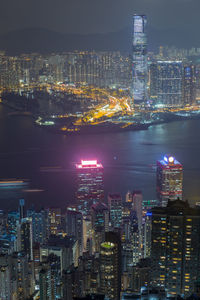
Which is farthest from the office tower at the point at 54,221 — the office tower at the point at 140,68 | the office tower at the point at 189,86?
the office tower at the point at 189,86

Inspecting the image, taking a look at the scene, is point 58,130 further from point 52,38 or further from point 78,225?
point 78,225

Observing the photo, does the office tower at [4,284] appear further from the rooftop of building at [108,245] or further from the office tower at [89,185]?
the office tower at [89,185]

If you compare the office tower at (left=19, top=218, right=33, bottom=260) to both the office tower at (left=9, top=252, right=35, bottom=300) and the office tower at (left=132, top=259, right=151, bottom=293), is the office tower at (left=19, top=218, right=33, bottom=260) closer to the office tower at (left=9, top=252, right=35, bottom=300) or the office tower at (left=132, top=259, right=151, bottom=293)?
the office tower at (left=9, top=252, right=35, bottom=300)

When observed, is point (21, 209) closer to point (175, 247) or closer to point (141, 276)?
point (141, 276)

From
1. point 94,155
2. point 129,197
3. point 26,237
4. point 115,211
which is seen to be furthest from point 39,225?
point 94,155

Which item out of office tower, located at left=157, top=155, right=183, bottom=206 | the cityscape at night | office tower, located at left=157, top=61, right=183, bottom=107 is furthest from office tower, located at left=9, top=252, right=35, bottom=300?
office tower, located at left=157, top=61, right=183, bottom=107

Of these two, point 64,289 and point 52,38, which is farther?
point 52,38

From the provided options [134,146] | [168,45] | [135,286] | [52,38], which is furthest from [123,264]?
[168,45]
